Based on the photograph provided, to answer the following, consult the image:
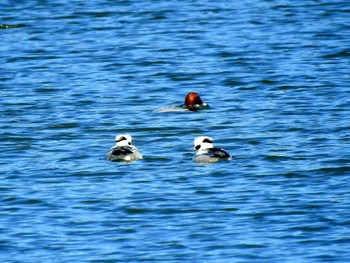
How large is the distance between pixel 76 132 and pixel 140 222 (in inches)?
258

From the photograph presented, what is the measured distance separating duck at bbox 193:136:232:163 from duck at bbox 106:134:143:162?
3.26 feet

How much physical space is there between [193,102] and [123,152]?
497 centimetres

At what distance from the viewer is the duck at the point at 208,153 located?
60.5 ft

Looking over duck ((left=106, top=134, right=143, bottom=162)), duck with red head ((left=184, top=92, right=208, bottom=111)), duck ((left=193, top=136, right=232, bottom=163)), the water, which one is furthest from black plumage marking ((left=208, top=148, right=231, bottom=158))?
duck with red head ((left=184, top=92, right=208, bottom=111))

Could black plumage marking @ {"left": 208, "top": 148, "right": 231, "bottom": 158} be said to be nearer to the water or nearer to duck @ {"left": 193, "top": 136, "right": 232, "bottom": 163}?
duck @ {"left": 193, "top": 136, "right": 232, "bottom": 163}

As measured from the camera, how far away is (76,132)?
71.5 ft

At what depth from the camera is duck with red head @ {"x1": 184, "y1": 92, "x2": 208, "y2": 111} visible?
23.3 meters

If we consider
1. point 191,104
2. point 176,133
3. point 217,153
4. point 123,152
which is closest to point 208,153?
point 217,153

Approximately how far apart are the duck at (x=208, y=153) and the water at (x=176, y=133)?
0.49ft

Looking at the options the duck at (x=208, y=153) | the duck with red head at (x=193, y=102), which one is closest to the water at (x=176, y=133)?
the duck at (x=208, y=153)

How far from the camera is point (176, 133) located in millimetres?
21406

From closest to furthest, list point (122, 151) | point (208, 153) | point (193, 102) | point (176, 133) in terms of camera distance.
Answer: point (208, 153) < point (122, 151) < point (176, 133) < point (193, 102)

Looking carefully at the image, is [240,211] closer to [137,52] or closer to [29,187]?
[29,187]

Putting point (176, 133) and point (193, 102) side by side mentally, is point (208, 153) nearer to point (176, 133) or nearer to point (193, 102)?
point (176, 133)
